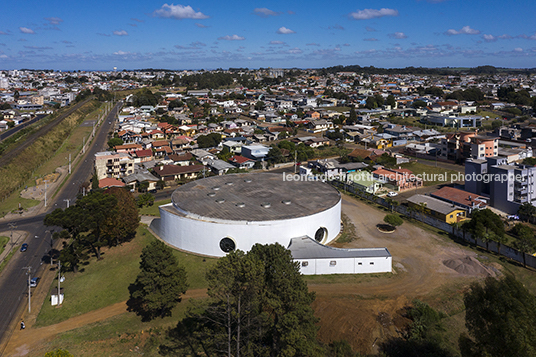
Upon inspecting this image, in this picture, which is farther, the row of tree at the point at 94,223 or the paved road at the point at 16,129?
the paved road at the point at 16,129

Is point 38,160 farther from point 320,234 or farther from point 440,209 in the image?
point 440,209

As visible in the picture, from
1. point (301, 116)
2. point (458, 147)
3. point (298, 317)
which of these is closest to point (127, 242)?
point (298, 317)

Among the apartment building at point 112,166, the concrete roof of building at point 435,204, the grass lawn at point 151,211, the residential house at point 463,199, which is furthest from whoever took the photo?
the apartment building at point 112,166

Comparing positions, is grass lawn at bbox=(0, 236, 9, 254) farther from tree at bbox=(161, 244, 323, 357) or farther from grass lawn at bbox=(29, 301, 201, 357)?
tree at bbox=(161, 244, 323, 357)

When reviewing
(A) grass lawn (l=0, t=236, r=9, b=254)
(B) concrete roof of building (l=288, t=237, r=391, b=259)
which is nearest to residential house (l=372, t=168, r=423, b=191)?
(B) concrete roof of building (l=288, t=237, r=391, b=259)

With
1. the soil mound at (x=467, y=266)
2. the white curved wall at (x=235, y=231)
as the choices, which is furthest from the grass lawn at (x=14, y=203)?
the soil mound at (x=467, y=266)

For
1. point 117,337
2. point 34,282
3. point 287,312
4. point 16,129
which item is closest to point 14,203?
point 34,282

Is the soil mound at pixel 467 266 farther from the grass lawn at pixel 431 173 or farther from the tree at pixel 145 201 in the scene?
the tree at pixel 145 201
